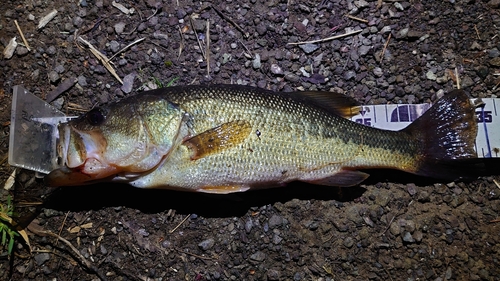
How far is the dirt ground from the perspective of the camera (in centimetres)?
384

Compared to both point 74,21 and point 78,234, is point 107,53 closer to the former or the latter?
point 74,21

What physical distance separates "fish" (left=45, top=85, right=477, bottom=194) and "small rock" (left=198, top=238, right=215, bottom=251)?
2.28ft

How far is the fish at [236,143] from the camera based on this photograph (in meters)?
3.26

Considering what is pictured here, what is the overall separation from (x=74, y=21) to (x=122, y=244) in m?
2.42

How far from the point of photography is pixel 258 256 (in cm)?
384

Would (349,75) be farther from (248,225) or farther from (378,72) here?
(248,225)

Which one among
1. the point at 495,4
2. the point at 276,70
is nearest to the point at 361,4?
the point at 276,70

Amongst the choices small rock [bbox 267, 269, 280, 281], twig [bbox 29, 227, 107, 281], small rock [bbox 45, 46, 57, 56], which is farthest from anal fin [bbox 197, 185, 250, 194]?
small rock [bbox 45, 46, 57, 56]

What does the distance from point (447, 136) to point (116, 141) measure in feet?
9.98

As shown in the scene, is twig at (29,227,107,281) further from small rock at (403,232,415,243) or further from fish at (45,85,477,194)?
small rock at (403,232,415,243)

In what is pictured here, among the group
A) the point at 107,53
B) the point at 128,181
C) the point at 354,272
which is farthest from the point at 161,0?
the point at 354,272

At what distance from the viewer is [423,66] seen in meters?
4.16

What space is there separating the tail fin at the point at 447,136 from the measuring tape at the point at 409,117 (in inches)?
9.4

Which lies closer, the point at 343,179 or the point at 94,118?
the point at 94,118
